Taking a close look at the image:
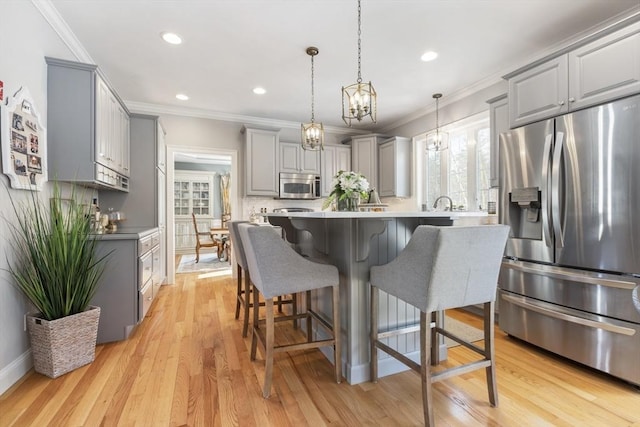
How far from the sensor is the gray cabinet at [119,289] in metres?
2.36

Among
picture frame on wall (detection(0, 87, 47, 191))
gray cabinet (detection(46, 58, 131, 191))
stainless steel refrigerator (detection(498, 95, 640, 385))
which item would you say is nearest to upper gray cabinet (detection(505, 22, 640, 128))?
stainless steel refrigerator (detection(498, 95, 640, 385))

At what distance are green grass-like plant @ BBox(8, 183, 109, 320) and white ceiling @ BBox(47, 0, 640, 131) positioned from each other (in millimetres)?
1560

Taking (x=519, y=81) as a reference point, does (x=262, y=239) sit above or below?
below

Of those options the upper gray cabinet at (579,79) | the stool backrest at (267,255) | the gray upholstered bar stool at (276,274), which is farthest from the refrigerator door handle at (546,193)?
the stool backrest at (267,255)

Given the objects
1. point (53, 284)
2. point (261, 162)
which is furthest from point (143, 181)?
point (53, 284)

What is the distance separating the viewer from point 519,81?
8.20 feet

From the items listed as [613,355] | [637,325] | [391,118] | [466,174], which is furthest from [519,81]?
[391,118]

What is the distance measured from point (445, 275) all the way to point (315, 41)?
2318mm

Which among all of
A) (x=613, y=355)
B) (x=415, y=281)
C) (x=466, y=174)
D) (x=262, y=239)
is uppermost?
(x=466, y=174)

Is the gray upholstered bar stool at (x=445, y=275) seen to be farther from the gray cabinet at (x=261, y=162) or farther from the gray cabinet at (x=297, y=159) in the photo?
the gray cabinet at (x=297, y=159)

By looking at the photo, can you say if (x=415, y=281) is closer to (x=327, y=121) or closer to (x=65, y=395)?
(x=65, y=395)

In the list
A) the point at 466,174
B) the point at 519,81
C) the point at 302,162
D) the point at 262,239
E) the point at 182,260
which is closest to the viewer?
the point at 262,239

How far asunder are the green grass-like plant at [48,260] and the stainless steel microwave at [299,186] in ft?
9.53

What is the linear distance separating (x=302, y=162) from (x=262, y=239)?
11.0ft
